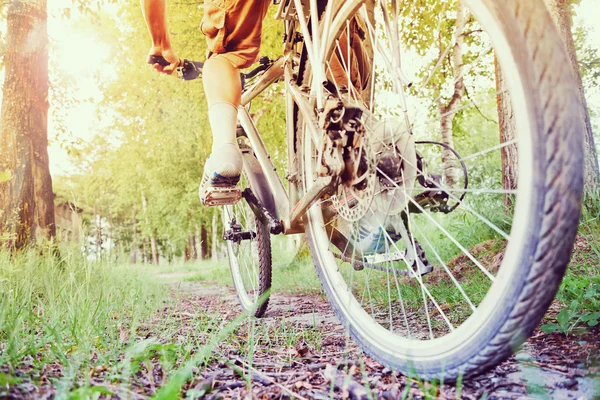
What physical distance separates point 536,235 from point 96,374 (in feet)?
3.26

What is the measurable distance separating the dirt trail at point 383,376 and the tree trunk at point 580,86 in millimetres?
1922

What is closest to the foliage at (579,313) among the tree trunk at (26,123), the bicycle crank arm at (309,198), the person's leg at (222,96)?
the bicycle crank arm at (309,198)

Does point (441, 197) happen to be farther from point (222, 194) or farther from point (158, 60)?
point (158, 60)

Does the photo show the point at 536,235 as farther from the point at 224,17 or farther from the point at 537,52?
the point at 224,17

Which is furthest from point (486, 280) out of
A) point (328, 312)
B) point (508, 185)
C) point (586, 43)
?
point (586, 43)

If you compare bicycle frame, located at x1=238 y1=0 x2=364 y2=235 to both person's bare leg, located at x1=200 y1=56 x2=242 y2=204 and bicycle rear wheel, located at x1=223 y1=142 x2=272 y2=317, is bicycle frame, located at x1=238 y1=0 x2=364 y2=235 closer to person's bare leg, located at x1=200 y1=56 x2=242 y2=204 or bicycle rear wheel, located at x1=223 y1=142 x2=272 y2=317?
bicycle rear wheel, located at x1=223 y1=142 x2=272 y2=317

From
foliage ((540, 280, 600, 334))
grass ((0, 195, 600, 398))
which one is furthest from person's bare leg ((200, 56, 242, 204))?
foliage ((540, 280, 600, 334))

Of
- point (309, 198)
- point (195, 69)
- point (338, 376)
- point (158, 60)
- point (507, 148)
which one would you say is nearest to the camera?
point (338, 376)

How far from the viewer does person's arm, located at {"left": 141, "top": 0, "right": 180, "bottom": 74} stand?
6.08 ft

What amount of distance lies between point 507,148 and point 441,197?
6.30 feet

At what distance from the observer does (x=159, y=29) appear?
1.91 meters

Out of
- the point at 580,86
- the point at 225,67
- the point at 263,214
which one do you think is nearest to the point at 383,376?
the point at 263,214

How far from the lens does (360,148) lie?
1310mm

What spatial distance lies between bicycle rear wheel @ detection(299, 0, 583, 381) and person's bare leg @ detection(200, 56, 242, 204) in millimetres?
309
